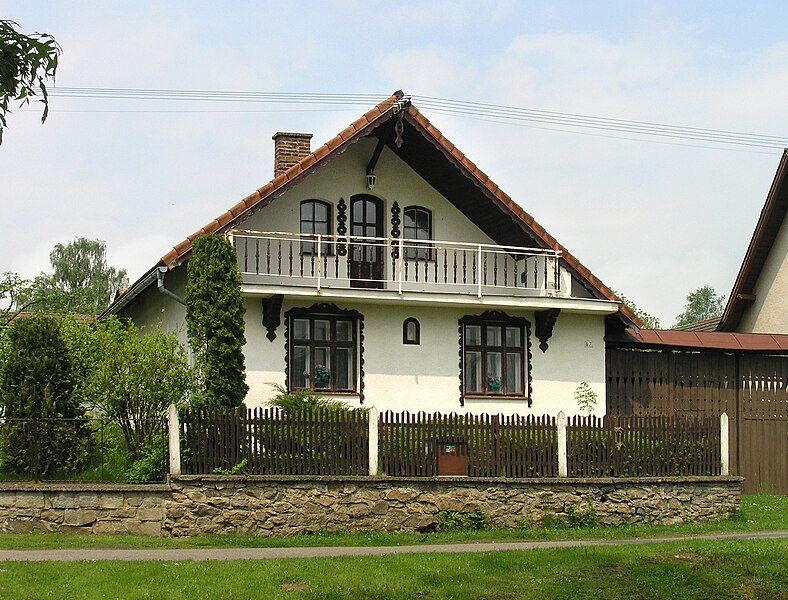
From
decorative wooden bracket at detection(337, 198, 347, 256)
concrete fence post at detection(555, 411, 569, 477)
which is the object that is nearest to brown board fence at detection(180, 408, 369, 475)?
concrete fence post at detection(555, 411, 569, 477)

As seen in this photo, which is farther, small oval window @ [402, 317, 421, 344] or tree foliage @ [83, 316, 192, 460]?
small oval window @ [402, 317, 421, 344]

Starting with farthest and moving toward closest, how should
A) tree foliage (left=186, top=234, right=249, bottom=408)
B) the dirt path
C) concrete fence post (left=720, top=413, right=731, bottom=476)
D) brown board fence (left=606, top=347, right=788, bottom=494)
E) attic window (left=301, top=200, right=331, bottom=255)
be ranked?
1. brown board fence (left=606, top=347, right=788, bottom=494)
2. attic window (left=301, top=200, right=331, bottom=255)
3. concrete fence post (left=720, top=413, right=731, bottom=476)
4. tree foliage (left=186, top=234, right=249, bottom=408)
5. the dirt path

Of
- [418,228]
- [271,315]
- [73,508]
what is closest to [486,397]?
[418,228]

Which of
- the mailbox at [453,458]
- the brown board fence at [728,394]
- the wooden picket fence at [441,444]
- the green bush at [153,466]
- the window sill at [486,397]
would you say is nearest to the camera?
the wooden picket fence at [441,444]

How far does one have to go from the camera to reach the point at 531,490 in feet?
60.8

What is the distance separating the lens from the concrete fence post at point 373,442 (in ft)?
59.2

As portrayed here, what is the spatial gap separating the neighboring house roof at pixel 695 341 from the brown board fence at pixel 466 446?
18.9 ft

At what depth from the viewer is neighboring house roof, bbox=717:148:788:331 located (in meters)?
27.0

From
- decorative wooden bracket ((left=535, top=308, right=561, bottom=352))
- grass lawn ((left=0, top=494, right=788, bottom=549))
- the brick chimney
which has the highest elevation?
the brick chimney

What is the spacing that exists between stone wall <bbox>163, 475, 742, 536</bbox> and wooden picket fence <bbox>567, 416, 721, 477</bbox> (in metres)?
0.30

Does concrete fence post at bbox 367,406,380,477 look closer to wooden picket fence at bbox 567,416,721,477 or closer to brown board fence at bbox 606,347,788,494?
wooden picket fence at bbox 567,416,721,477

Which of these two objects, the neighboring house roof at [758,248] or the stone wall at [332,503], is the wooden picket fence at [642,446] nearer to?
the stone wall at [332,503]

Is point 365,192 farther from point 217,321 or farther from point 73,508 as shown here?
Result: point 73,508

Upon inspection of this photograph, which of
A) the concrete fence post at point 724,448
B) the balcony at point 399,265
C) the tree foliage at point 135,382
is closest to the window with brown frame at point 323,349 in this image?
the balcony at point 399,265
